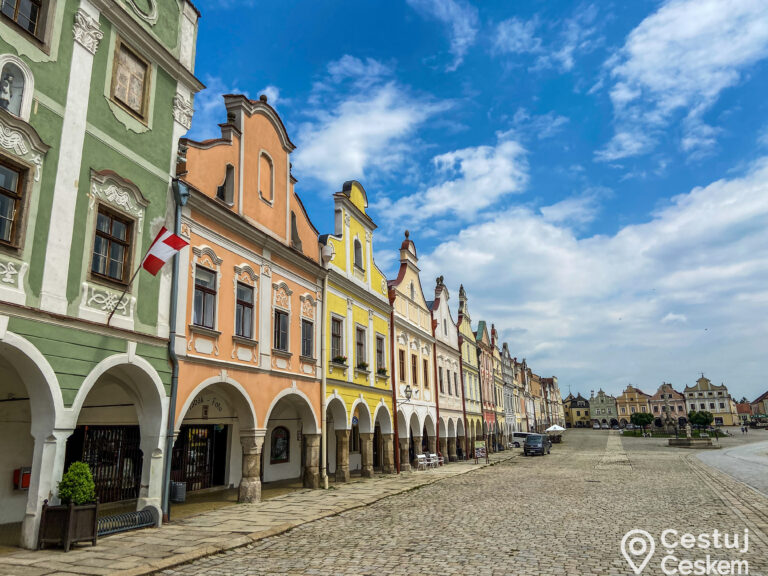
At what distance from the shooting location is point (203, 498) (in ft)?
52.6

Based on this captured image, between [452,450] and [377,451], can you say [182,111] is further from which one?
[452,450]

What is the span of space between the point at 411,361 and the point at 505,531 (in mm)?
19087

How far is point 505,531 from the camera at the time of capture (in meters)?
10.8

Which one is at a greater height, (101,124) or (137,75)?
Result: (137,75)

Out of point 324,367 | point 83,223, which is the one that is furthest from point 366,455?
point 83,223

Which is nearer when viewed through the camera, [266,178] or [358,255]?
[266,178]

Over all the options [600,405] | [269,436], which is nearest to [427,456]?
[269,436]

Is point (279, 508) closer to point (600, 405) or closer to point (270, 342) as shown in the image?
point (270, 342)

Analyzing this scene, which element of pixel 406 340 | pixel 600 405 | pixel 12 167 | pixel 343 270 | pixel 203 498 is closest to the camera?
pixel 12 167

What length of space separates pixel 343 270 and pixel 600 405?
162657 millimetres

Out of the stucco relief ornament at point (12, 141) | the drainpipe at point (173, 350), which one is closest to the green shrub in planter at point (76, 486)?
the drainpipe at point (173, 350)

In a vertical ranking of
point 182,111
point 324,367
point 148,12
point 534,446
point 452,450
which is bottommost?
point 534,446

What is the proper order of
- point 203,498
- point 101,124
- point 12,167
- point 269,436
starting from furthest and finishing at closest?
point 269,436 < point 203,498 < point 101,124 < point 12,167

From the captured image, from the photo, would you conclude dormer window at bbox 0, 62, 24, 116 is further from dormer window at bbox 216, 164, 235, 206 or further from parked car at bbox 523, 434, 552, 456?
parked car at bbox 523, 434, 552, 456
